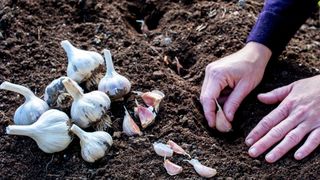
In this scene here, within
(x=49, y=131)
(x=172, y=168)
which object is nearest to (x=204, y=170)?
(x=172, y=168)

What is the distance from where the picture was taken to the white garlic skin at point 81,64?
1900 millimetres

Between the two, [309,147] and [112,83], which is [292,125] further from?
[112,83]

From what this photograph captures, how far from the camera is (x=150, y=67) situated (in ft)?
6.86

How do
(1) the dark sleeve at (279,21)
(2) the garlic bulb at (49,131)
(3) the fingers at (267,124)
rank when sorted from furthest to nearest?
(1) the dark sleeve at (279,21), (3) the fingers at (267,124), (2) the garlic bulb at (49,131)

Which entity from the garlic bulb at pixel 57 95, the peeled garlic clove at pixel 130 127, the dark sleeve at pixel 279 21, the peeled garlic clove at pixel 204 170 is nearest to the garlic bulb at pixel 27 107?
the garlic bulb at pixel 57 95

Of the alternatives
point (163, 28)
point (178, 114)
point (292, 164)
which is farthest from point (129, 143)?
point (163, 28)

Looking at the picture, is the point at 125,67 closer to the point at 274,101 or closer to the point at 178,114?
the point at 178,114

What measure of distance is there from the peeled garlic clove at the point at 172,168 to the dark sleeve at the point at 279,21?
0.56 meters

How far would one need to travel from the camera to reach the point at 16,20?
227cm

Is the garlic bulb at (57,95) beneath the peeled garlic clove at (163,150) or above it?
above

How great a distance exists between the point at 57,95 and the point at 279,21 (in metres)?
0.79

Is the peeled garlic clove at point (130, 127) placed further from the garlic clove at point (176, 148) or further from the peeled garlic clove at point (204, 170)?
the peeled garlic clove at point (204, 170)

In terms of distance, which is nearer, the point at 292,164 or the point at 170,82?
the point at 292,164

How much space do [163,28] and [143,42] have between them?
16cm
